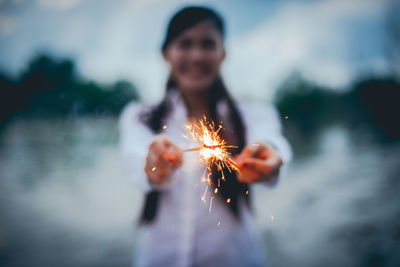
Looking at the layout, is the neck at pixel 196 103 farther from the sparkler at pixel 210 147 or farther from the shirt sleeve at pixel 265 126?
the shirt sleeve at pixel 265 126

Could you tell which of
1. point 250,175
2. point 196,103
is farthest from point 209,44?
point 250,175

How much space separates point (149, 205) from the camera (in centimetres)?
156

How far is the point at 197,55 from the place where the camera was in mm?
1480

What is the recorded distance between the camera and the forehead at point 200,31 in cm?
143

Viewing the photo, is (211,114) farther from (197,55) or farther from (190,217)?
(190,217)

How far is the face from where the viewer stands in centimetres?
145

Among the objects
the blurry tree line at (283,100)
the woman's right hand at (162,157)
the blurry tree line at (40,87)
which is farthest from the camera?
the blurry tree line at (40,87)

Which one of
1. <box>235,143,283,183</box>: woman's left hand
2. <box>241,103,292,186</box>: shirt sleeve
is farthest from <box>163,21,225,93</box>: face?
<box>235,143,283,183</box>: woman's left hand

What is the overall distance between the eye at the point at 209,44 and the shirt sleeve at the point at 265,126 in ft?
1.53

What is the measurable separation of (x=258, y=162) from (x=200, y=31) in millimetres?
902

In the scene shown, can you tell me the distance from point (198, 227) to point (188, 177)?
320 mm

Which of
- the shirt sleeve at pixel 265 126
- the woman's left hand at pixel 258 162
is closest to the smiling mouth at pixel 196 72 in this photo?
the shirt sleeve at pixel 265 126

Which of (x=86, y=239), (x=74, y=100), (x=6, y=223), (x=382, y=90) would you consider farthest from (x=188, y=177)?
(x=382, y=90)

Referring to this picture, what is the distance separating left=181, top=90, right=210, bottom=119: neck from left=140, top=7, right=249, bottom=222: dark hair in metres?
0.04
